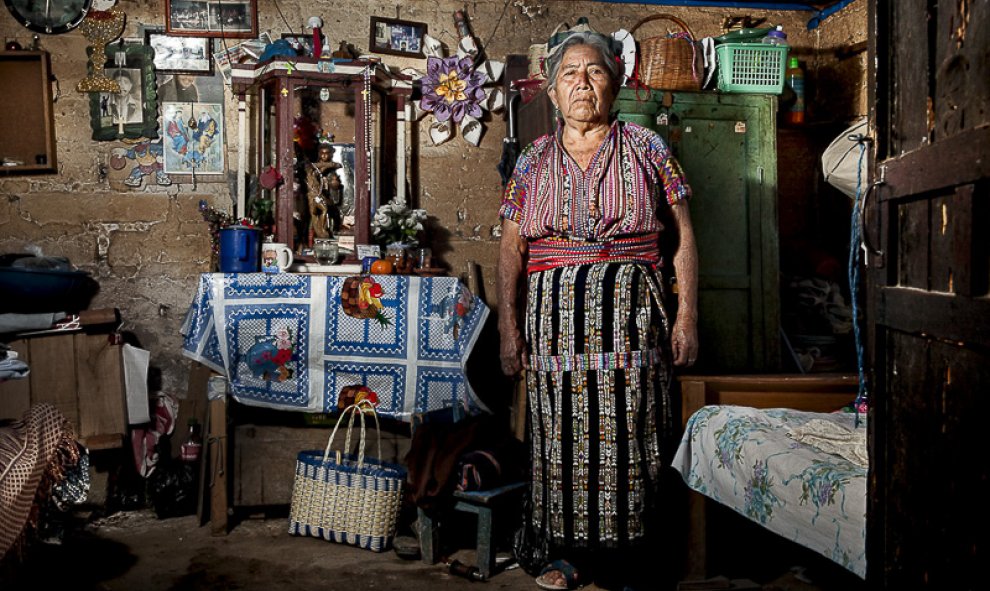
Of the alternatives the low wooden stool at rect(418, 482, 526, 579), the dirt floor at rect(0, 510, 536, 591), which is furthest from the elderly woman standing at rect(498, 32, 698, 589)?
the dirt floor at rect(0, 510, 536, 591)

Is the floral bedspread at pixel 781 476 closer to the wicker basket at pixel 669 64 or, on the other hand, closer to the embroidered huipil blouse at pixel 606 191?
the embroidered huipil blouse at pixel 606 191

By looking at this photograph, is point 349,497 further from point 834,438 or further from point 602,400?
point 834,438

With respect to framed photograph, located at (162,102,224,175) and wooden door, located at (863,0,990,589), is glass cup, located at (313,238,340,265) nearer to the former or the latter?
framed photograph, located at (162,102,224,175)

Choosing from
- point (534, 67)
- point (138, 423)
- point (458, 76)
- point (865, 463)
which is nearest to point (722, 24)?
point (534, 67)

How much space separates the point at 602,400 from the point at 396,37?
8.60ft

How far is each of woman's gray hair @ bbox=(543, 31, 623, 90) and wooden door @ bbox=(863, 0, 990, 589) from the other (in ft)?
4.64

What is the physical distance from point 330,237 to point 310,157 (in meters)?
0.44

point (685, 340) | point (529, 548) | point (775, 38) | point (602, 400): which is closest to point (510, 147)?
point (775, 38)

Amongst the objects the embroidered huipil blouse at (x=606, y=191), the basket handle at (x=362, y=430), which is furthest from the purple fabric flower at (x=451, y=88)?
the basket handle at (x=362, y=430)

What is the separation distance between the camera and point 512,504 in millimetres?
3707

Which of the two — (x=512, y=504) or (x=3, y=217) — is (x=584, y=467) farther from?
(x=3, y=217)

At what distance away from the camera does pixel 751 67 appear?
160 inches

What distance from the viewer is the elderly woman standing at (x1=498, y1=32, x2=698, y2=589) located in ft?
10.0

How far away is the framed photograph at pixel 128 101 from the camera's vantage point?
457cm
